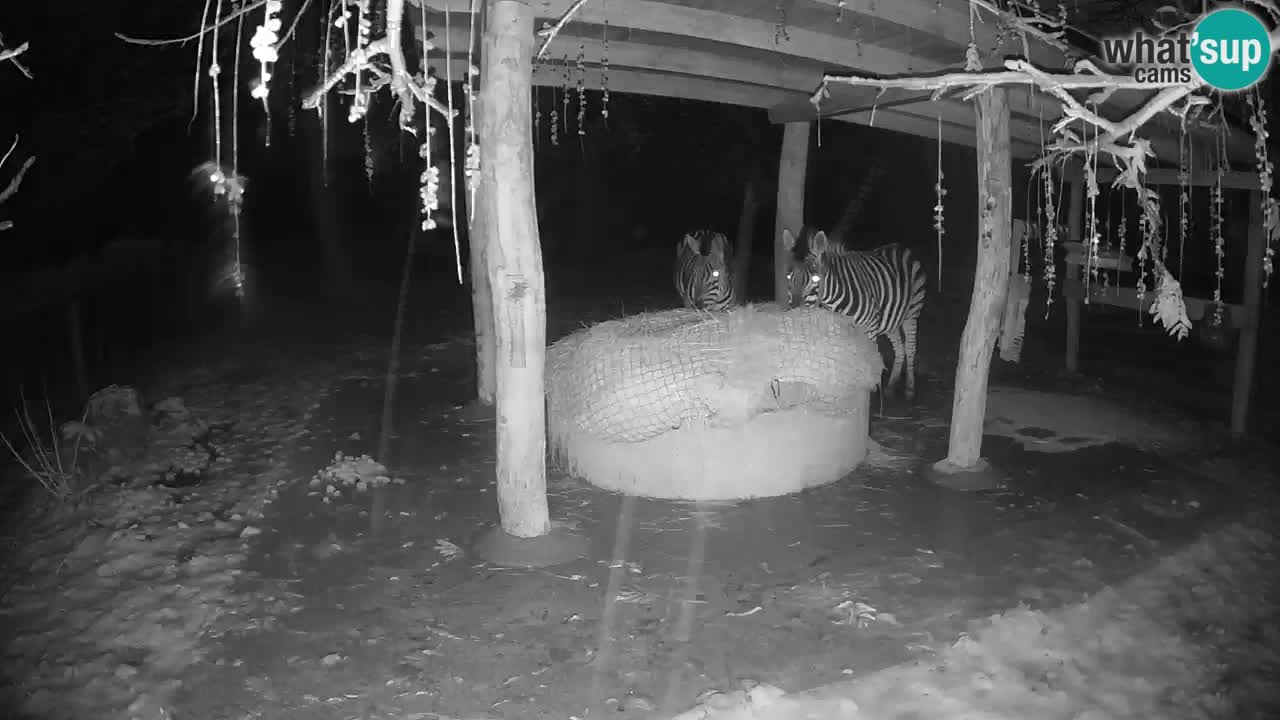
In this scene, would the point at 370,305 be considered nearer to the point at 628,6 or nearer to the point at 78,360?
the point at 78,360

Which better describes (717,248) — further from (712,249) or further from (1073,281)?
(1073,281)

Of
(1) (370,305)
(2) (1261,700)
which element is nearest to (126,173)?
(1) (370,305)

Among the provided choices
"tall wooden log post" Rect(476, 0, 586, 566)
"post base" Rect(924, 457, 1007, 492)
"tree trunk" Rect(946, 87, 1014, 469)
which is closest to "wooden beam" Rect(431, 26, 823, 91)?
"tall wooden log post" Rect(476, 0, 586, 566)

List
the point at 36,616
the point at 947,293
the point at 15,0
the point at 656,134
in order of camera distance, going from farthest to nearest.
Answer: the point at 656,134 → the point at 947,293 → the point at 15,0 → the point at 36,616

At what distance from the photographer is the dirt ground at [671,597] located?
375 cm

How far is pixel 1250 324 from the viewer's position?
7.33 meters

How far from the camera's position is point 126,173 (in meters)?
14.9

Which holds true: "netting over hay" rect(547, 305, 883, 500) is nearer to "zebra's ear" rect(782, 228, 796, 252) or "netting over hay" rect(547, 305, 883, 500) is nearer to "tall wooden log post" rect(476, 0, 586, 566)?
"tall wooden log post" rect(476, 0, 586, 566)

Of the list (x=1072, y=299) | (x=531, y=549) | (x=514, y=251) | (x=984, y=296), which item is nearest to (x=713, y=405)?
(x=531, y=549)

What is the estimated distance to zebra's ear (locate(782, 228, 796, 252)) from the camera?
9.68 meters

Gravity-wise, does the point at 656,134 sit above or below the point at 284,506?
above

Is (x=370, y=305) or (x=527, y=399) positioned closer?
(x=527, y=399)

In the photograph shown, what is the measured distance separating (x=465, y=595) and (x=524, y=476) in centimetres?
81

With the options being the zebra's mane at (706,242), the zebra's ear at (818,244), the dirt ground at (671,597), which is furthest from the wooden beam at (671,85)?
the dirt ground at (671,597)
